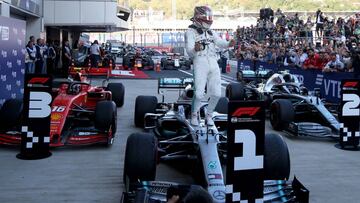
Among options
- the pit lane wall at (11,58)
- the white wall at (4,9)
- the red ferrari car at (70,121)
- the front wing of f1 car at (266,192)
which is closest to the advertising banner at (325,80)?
the red ferrari car at (70,121)

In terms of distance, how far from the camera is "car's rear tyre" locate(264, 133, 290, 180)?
4.71 meters

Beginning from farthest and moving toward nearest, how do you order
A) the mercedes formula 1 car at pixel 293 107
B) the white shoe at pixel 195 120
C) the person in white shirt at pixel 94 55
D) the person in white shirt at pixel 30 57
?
the person in white shirt at pixel 94 55, the person in white shirt at pixel 30 57, the mercedes formula 1 car at pixel 293 107, the white shoe at pixel 195 120

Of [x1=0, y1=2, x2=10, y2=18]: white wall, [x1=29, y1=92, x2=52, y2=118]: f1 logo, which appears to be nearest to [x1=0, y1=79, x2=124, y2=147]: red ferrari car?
[x1=29, y1=92, x2=52, y2=118]: f1 logo

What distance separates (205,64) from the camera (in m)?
5.71

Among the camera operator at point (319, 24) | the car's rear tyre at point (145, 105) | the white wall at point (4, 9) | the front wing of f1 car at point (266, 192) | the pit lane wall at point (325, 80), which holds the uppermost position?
the camera operator at point (319, 24)

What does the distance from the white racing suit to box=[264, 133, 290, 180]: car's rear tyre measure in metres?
1.14

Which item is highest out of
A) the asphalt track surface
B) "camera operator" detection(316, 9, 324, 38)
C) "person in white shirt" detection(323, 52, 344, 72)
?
"camera operator" detection(316, 9, 324, 38)

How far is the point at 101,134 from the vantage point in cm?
699

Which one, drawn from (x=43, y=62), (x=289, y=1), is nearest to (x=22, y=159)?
(x=43, y=62)

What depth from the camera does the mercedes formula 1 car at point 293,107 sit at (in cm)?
804

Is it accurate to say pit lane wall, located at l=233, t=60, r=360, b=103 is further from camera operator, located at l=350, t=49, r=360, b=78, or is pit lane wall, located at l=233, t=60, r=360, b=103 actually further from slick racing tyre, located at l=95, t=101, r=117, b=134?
slick racing tyre, located at l=95, t=101, r=117, b=134

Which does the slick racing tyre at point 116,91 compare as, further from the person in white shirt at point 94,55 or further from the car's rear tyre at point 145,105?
the person in white shirt at point 94,55

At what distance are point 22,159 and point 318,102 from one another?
513 centimetres

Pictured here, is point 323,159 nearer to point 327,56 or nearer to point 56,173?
point 56,173
